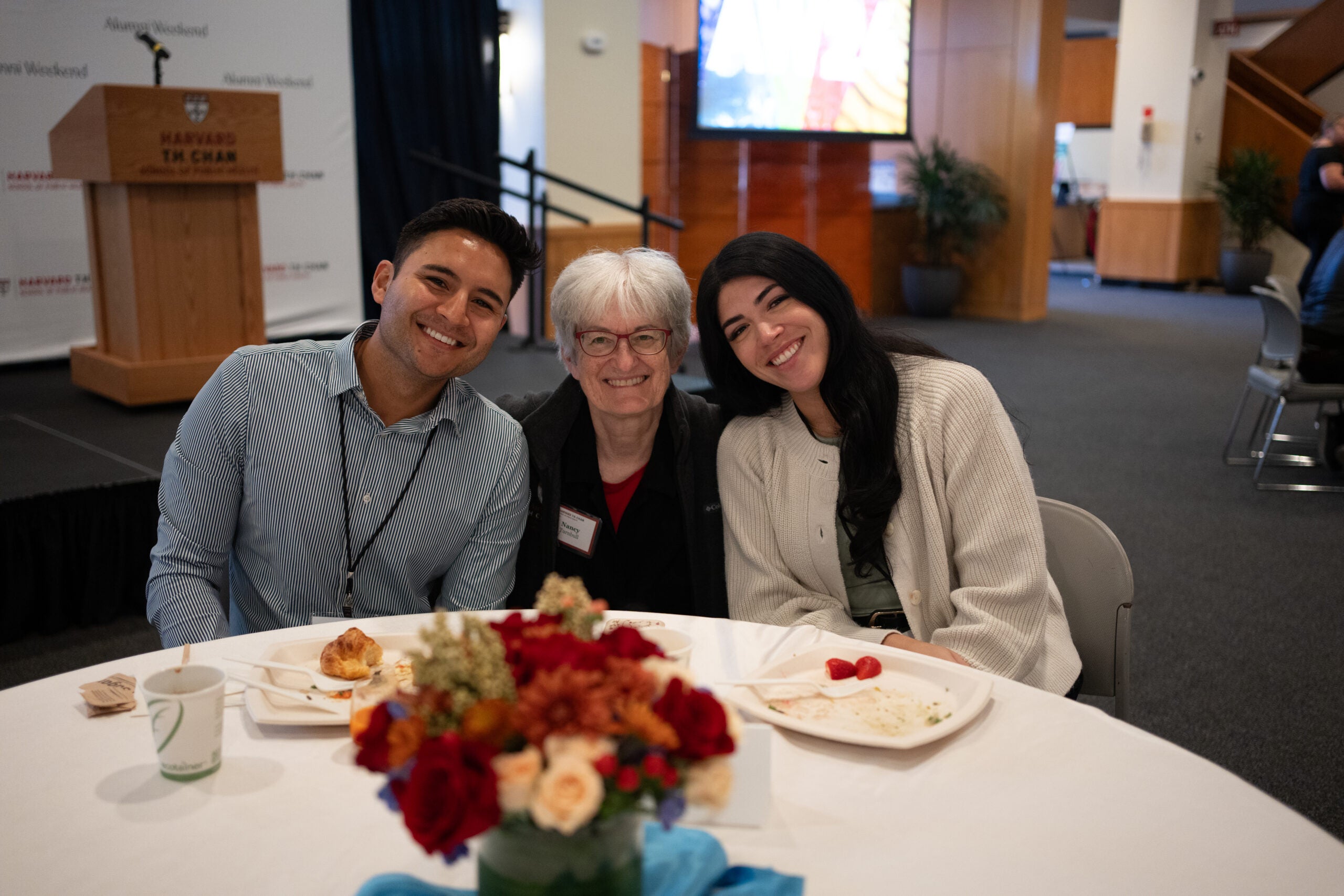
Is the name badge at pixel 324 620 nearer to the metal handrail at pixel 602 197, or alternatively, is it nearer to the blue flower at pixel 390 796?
the blue flower at pixel 390 796

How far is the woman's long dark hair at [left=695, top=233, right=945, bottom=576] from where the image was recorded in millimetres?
1834

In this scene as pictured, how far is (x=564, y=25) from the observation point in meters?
7.09

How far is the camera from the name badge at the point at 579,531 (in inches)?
81.6

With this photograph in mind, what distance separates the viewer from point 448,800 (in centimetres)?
68

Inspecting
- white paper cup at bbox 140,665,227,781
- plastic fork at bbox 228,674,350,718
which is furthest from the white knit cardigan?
white paper cup at bbox 140,665,227,781

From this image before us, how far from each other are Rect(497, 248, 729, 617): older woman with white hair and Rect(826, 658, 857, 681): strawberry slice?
0.66 m

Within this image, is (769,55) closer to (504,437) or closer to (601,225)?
(601,225)

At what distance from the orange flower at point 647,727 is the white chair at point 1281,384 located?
4.41 meters

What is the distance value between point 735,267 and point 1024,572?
27.5 inches

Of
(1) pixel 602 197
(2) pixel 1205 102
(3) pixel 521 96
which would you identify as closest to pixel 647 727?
(1) pixel 602 197

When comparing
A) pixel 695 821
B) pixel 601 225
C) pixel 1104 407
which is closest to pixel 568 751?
pixel 695 821

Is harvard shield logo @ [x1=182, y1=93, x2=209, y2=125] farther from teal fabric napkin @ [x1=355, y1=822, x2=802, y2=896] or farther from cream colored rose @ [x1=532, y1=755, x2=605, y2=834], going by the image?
cream colored rose @ [x1=532, y1=755, x2=605, y2=834]

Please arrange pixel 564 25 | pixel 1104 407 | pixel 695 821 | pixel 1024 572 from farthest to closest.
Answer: pixel 564 25 < pixel 1104 407 < pixel 1024 572 < pixel 695 821

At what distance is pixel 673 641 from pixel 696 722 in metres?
0.65
